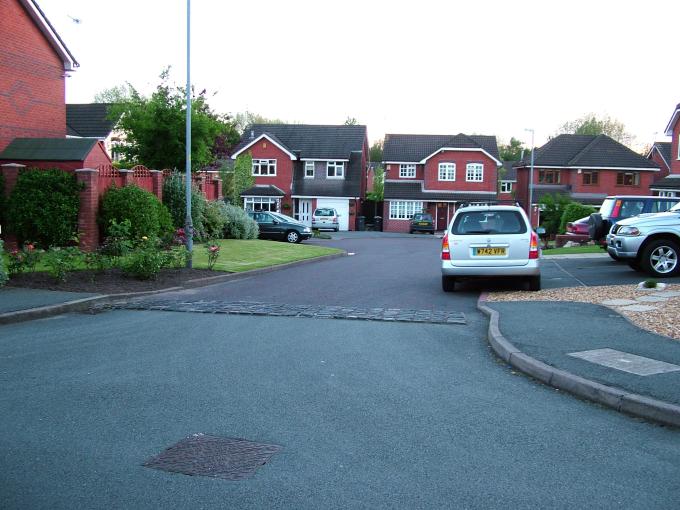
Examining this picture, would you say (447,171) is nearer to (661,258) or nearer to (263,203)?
(263,203)

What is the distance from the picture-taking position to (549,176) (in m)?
59.7

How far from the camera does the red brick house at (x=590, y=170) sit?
56875mm

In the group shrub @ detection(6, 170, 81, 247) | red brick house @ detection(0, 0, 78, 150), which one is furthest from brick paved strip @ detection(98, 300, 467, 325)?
red brick house @ detection(0, 0, 78, 150)

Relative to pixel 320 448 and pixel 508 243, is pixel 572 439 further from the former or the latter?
pixel 508 243

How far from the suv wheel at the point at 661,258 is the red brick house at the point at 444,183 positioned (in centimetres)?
4227

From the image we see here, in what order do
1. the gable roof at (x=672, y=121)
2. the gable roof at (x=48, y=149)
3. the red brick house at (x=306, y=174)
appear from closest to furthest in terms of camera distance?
the gable roof at (x=48, y=149) < the gable roof at (x=672, y=121) < the red brick house at (x=306, y=174)

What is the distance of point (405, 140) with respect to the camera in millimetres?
62656

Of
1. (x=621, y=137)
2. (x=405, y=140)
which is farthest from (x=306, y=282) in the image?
(x=621, y=137)

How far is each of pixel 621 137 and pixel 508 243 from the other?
86179 millimetres

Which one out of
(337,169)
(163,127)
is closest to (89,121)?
(163,127)

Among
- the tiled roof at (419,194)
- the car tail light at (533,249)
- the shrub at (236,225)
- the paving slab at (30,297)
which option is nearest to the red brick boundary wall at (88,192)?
the paving slab at (30,297)

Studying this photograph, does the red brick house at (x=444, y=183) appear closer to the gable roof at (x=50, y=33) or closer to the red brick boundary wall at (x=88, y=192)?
the gable roof at (x=50, y=33)

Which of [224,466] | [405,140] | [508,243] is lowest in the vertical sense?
[224,466]

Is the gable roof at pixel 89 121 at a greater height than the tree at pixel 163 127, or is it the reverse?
the gable roof at pixel 89 121
